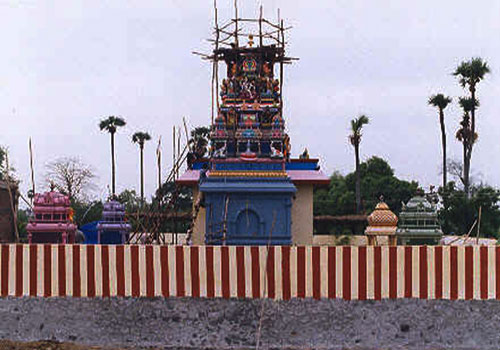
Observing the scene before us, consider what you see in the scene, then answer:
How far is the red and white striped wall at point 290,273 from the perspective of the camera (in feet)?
49.2

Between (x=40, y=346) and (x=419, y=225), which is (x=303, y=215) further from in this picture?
(x=40, y=346)

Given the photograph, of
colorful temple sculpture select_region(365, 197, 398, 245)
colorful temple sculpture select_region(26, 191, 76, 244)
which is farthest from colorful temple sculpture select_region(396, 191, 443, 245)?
colorful temple sculpture select_region(26, 191, 76, 244)

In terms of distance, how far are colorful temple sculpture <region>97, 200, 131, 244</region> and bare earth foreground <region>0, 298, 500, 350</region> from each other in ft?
38.1

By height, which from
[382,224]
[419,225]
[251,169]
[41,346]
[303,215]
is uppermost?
[251,169]

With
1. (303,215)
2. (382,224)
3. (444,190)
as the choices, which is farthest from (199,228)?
(444,190)

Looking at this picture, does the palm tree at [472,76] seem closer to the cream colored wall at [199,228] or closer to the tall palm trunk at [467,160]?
the tall palm trunk at [467,160]

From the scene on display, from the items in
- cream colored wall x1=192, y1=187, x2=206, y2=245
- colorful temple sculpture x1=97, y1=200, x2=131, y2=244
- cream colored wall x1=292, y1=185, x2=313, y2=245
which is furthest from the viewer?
colorful temple sculpture x1=97, y1=200, x2=131, y2=244

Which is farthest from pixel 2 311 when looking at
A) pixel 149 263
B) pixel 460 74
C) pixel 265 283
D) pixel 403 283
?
pixel 460 74

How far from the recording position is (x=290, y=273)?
49.5 ft

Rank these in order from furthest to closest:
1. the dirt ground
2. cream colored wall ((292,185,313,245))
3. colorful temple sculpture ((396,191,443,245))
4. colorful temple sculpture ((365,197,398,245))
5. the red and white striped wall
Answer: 1. cream colored wall ((292,185,313,245))
2. colorful temple sculpture ((365,197,398,245))
3. colorful temple sculpture ((396,191,443,245))
4. the red and white striped wall
5. the dirt ground

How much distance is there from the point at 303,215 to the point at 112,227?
758cm

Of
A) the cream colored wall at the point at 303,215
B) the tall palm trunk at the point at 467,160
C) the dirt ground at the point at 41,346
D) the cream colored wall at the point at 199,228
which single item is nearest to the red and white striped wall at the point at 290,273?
the dirt ground at the point at 41,346

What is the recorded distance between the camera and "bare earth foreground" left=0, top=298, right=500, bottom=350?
48.4 ft

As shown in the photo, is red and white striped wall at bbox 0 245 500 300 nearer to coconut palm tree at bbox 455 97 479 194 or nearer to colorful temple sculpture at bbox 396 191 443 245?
colorful temple sculpture at bbox 396 191 443 245
